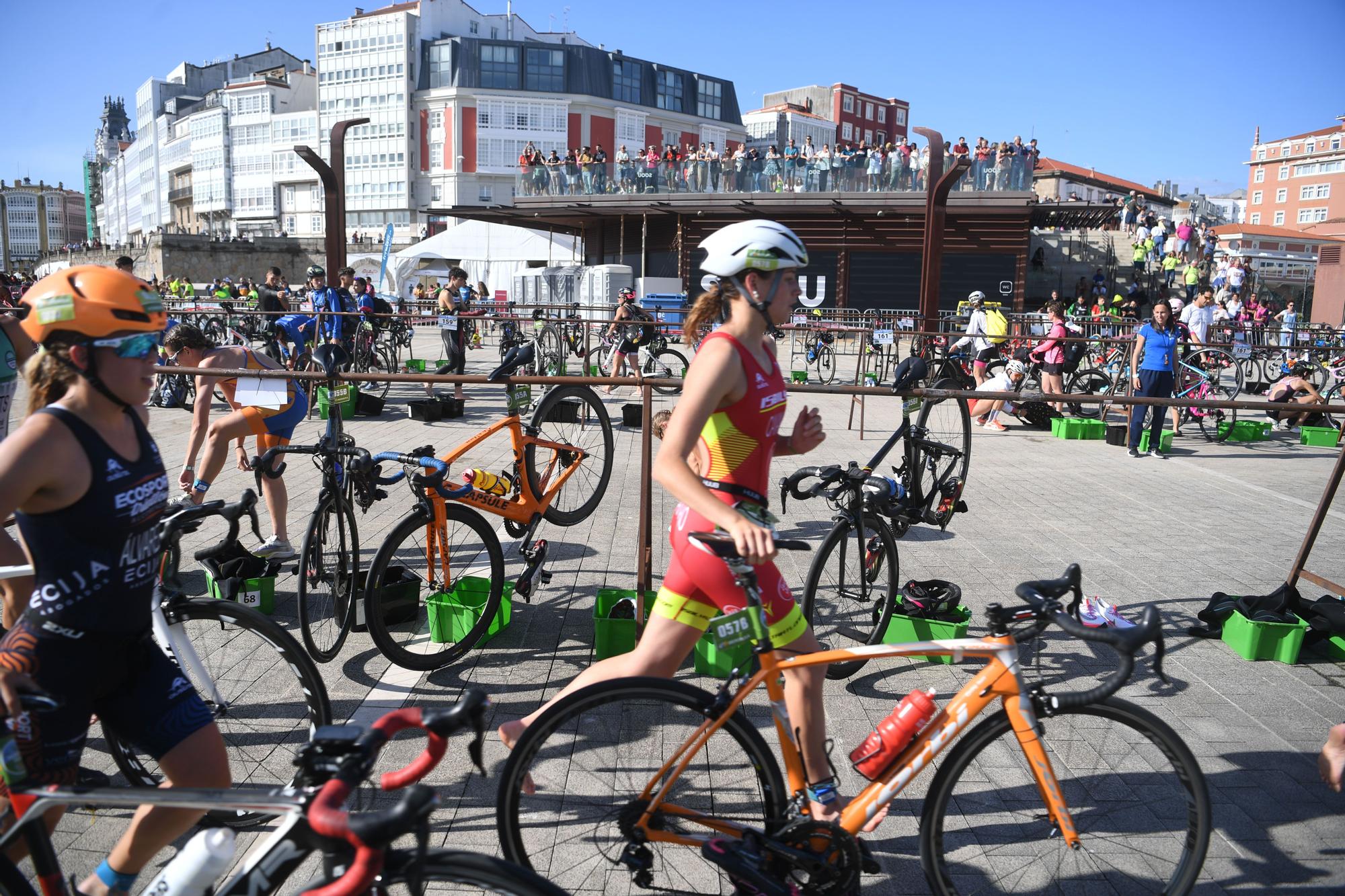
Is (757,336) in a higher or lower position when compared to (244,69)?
lower

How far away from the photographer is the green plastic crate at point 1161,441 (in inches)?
454

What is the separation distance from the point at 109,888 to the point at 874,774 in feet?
6.79

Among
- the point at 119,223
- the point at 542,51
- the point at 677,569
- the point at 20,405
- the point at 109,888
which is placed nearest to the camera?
the point at 109,888

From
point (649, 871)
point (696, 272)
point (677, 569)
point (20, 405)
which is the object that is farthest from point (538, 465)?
point (696, 272)

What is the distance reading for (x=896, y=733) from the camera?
2.60 m

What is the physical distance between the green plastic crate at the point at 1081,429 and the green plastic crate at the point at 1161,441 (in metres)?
0.82

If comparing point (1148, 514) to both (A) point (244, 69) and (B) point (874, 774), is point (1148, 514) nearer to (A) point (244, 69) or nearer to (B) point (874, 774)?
(B) point (874, 774)

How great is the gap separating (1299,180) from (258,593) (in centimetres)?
12338

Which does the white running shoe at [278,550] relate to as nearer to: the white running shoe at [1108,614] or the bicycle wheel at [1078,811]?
the bicycle wheel at [1078,811]

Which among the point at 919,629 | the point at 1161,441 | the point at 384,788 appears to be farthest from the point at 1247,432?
the point at 384,788

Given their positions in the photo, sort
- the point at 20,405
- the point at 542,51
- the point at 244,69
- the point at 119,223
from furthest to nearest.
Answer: the point at 119,223 → the point at 244,69 → the point at 542,51 → the point at 20,405

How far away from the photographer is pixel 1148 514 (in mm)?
8305

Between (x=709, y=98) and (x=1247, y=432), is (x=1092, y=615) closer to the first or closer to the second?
(x=1247, y=432)

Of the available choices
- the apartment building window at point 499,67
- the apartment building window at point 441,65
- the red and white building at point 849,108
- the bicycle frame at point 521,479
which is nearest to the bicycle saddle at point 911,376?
the bicycle frame at point 521,479
